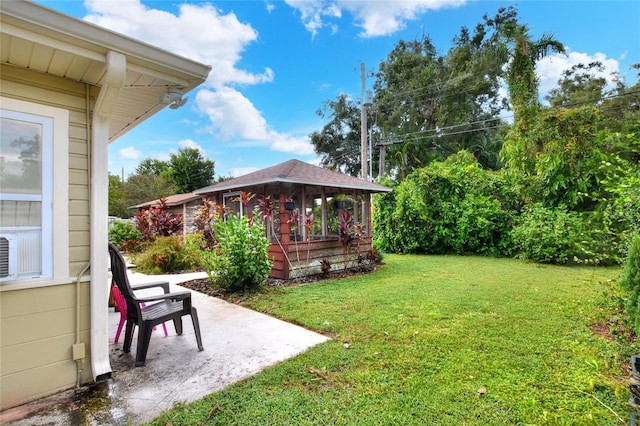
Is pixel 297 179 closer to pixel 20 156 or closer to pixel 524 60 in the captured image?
pixel 20 156

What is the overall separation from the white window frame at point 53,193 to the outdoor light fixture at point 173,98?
0.75 m

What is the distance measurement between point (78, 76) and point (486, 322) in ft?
16.1

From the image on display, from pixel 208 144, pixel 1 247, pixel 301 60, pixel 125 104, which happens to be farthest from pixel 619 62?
pixel 208 144

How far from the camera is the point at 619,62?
18281mm

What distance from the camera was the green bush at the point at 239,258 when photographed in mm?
5719

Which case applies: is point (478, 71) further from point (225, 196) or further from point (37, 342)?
point (37, 342)

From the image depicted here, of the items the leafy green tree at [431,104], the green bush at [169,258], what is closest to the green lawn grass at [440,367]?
the green bush at [169,258]

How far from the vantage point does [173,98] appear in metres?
2.82

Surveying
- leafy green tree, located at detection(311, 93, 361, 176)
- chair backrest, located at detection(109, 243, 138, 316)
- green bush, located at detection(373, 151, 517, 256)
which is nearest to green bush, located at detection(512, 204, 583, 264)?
green bush, located at detection(373, 151, 517, 256)

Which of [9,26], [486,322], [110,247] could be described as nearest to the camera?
[9,26]

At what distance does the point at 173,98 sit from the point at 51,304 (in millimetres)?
1905

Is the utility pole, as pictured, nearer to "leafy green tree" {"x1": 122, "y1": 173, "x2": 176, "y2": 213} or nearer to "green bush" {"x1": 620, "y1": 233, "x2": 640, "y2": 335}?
"green bush" {"x1": 620, "y1": 233, "x2": 640, "y2": 335}

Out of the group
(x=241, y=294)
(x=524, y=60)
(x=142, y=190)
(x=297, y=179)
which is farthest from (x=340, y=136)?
(x=241, y=294)

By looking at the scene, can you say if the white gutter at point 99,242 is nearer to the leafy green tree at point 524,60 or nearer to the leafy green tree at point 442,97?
the leafy green tree at point 524,60
